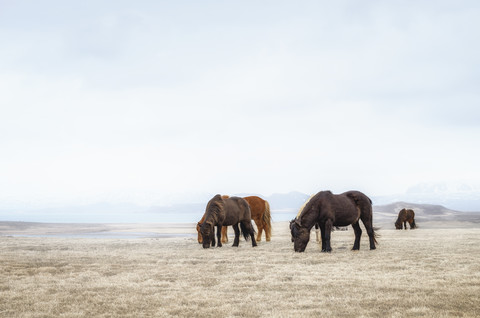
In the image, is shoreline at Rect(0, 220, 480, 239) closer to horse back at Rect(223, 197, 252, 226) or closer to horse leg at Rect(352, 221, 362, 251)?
horse back at Rect(223, 197, 252, 226)

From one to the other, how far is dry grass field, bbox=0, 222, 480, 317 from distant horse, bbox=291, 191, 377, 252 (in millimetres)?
2187

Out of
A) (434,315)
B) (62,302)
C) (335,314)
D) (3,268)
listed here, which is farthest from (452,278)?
(3,268)

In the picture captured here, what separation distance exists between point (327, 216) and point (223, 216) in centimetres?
480

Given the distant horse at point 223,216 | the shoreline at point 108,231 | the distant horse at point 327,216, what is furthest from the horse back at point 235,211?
the shoreline at point 108,231

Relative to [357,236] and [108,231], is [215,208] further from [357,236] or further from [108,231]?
[108,231]

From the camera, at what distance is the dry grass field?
6520mm

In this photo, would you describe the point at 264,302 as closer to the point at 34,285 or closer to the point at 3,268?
the point at 34,285

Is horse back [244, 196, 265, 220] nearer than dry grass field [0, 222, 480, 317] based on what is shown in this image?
No

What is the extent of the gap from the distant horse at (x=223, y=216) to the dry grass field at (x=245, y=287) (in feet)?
14.5

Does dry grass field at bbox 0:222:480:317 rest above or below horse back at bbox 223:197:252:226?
below

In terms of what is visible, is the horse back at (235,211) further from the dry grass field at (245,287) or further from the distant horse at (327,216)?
the dry grass field at (245,287)

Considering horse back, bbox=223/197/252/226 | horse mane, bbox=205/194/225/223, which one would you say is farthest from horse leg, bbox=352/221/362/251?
horse mane, bbox=205/194/225/223

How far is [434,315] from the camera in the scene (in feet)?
19.7

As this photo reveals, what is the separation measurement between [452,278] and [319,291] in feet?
10.9
